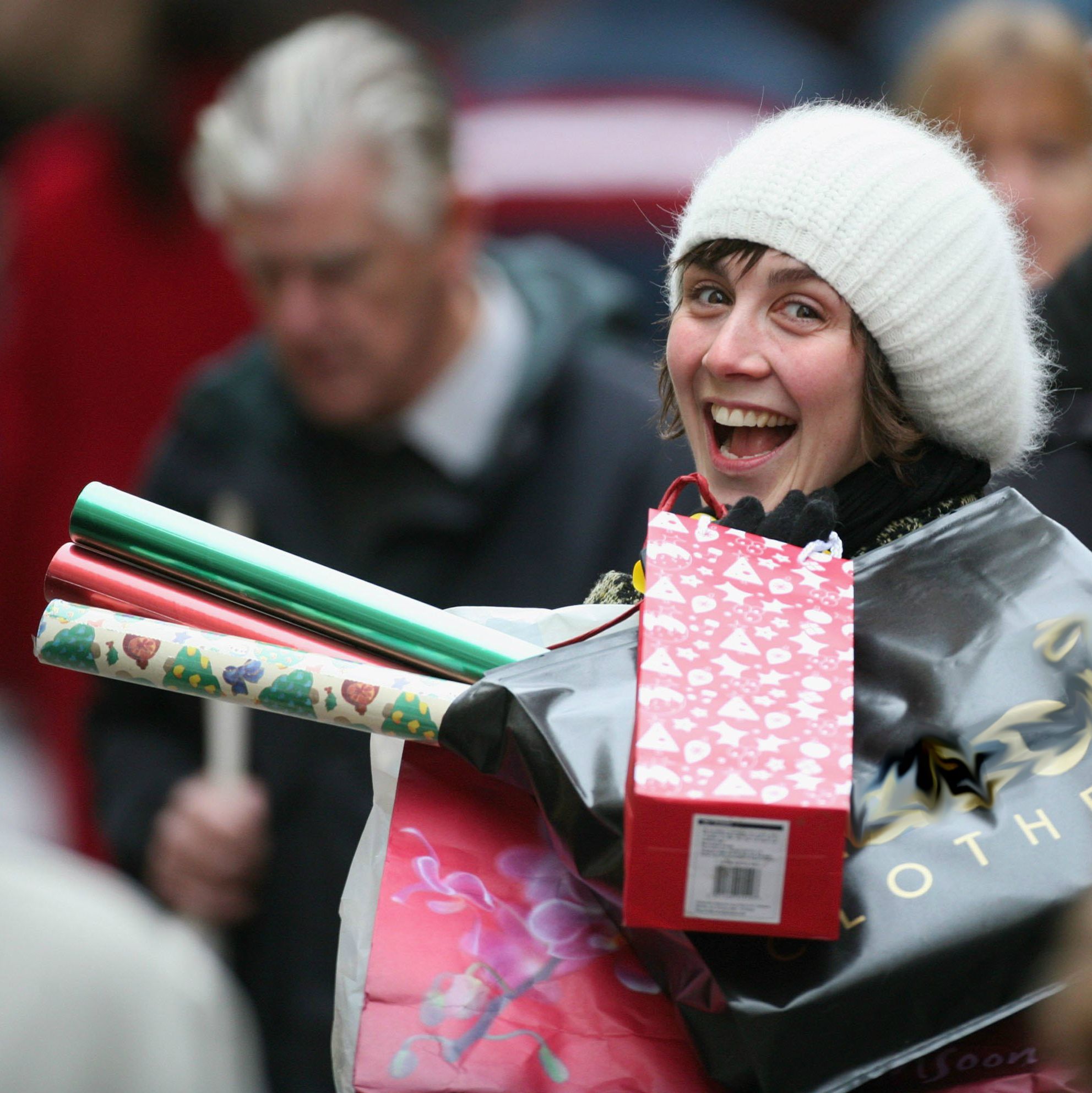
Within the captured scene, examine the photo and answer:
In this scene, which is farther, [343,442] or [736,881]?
[343,442]

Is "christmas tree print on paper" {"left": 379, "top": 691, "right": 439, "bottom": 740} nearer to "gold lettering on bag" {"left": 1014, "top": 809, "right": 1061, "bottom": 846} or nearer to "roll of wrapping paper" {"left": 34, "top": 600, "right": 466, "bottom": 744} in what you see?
"roll of wrapping paper" {"left": 34, "top": 600, "right": 466, "bottom": 744}

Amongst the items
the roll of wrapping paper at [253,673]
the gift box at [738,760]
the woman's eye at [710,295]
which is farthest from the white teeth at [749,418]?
the roll of wrapping paper at [253,673]

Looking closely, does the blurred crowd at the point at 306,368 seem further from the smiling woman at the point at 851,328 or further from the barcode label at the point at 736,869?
Answer: the barcode label at the point at 736,869

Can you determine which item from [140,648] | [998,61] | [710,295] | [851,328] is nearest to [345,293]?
[998,61]

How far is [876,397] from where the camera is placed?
1.63 m

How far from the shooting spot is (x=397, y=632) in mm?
1481

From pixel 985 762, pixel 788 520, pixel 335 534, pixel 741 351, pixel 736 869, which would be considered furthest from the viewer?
pixel 335 534

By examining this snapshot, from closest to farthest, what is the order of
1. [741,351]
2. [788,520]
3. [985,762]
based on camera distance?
[985,762]
[788,520]
[741,351]

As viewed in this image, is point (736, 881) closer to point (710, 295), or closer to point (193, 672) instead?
point (193, 672)

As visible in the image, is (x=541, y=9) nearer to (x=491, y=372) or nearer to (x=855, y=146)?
(x=491, y=372)

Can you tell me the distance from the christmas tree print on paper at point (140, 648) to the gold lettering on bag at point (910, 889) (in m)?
0.63

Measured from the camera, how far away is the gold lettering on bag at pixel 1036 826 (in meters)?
1.36

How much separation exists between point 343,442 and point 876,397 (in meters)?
1.59

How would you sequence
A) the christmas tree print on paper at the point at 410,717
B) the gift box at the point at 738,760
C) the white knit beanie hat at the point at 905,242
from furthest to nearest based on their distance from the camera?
1. the white knit beanie hat at the point at 905,242
2. the christmas tree print on paper at the point at 410,717
3. the gift box at the point at 738,760
